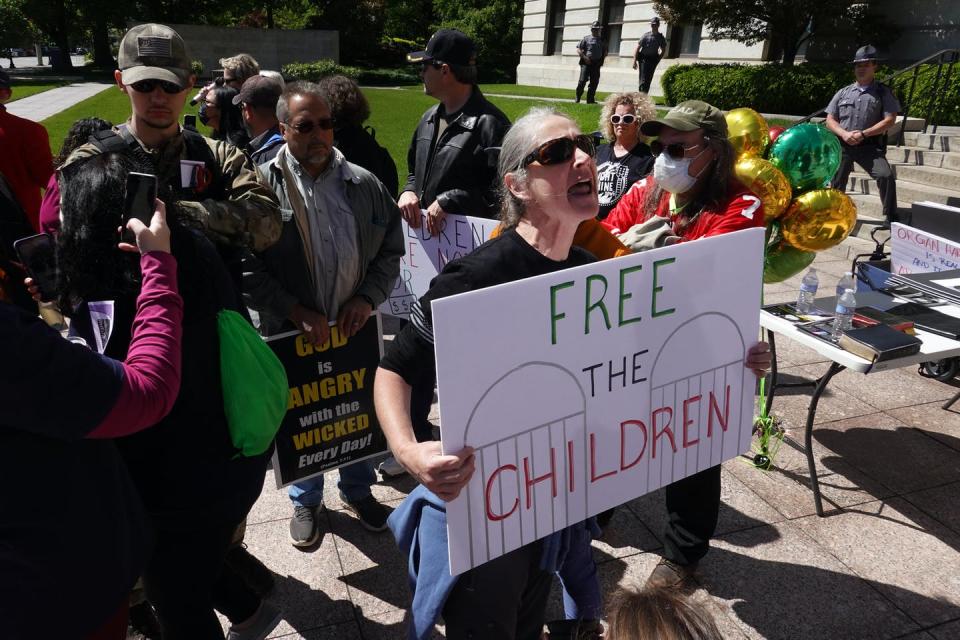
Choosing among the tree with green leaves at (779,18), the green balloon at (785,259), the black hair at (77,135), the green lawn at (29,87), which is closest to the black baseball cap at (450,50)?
the black hair at (77,135)

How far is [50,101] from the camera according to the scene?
2100cm

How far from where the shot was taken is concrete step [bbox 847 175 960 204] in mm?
→ 8938

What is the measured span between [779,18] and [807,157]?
1448 cm

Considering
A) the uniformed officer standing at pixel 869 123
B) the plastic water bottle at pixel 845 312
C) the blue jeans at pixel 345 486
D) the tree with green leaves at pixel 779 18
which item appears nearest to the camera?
the blue jeans at pixel 345 486

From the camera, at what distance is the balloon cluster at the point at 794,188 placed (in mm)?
3418

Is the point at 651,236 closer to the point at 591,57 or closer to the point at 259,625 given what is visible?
the point at 259,625

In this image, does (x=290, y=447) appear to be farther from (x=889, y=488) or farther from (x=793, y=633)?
(x=889, y=488)

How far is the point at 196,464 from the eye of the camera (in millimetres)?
1776

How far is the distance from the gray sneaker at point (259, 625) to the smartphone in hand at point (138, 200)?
1.42 meters

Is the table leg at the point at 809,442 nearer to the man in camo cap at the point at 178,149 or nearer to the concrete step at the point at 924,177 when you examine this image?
the man in camo cap at the point at 178,149

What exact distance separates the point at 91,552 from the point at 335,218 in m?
1.73

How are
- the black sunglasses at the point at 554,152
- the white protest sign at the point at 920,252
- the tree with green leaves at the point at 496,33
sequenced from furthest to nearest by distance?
the tree with green leaves at the point at 496,33
the white protest sign at the point at 920,252
the black sunglasses at the point at 554,152

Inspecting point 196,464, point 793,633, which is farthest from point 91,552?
point 793,633

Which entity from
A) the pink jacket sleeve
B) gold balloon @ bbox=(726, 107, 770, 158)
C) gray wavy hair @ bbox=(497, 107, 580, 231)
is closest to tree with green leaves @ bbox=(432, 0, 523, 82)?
gold balloon @ bbox=(726, 107, 770, 158)
